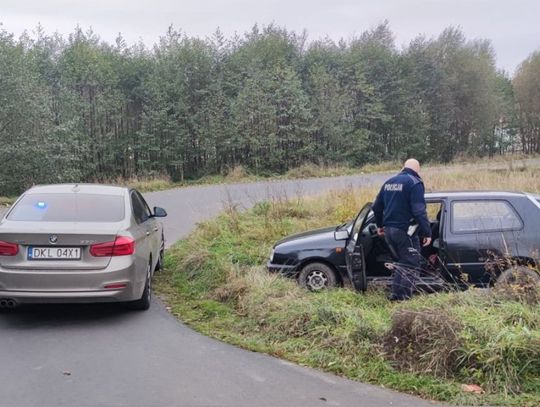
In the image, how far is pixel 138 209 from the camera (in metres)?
8.06

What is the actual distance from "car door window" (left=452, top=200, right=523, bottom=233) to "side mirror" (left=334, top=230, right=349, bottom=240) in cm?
143

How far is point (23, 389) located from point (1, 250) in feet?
7.03

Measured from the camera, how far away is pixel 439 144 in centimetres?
4338

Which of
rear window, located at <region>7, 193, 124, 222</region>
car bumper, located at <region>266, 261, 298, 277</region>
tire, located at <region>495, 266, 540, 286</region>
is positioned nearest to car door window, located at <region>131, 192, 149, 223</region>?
rear window, located at <region>7, 193, 124, 222</region>

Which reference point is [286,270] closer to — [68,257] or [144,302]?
[144,302]

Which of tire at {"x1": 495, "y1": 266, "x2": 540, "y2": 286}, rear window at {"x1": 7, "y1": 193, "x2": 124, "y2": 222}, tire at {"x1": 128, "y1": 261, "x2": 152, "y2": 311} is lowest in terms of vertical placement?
tire at {"x1": 128, "y1": 261, "x2": 152, "y2": 311}

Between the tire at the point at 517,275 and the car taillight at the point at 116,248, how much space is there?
410 centimetres

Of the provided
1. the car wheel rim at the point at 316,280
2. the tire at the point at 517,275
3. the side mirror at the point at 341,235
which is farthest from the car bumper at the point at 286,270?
the tire at the point at 517,275

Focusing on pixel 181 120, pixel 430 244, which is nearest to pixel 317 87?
pixel 181 120

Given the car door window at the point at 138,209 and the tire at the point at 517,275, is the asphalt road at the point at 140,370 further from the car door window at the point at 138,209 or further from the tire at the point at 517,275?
the tire at the point at 517,275

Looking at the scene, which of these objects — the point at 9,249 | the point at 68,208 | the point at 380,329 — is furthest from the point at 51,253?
the point at 380,329

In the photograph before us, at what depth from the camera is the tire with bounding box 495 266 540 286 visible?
643 centimetres

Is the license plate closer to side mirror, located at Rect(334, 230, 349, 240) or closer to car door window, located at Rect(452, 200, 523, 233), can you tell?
side mirror, located at Rect(334, 230, 349, 240)

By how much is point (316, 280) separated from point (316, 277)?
44mm
